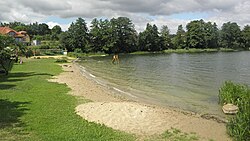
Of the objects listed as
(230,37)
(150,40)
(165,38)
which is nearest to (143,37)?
(150,40)

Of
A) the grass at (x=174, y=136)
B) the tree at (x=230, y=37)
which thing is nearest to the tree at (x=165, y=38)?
the tree at (x=230, y=37)

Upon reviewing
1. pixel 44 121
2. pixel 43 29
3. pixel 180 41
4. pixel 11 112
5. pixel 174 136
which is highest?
pixel 43 29

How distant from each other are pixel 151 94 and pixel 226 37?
134826 millimetres

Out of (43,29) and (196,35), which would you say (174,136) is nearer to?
(196,35)

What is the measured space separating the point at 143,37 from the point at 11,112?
120 meters

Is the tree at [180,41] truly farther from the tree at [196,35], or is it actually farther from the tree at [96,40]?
the tree at [96,40]

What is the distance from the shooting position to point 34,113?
1508 centimetres

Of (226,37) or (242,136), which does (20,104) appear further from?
(226,37)

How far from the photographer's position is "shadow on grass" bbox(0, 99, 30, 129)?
518 inches

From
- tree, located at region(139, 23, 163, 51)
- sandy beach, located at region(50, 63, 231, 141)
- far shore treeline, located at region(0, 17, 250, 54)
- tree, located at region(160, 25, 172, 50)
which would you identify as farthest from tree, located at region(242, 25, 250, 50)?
sandy beach, located at region(50, 63, 231, 141)

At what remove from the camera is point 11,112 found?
15.1 meters

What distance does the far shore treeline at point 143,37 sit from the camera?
122 metres

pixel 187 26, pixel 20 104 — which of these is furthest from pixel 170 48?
pixel 20 104

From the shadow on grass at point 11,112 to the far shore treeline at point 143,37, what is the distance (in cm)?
9994
